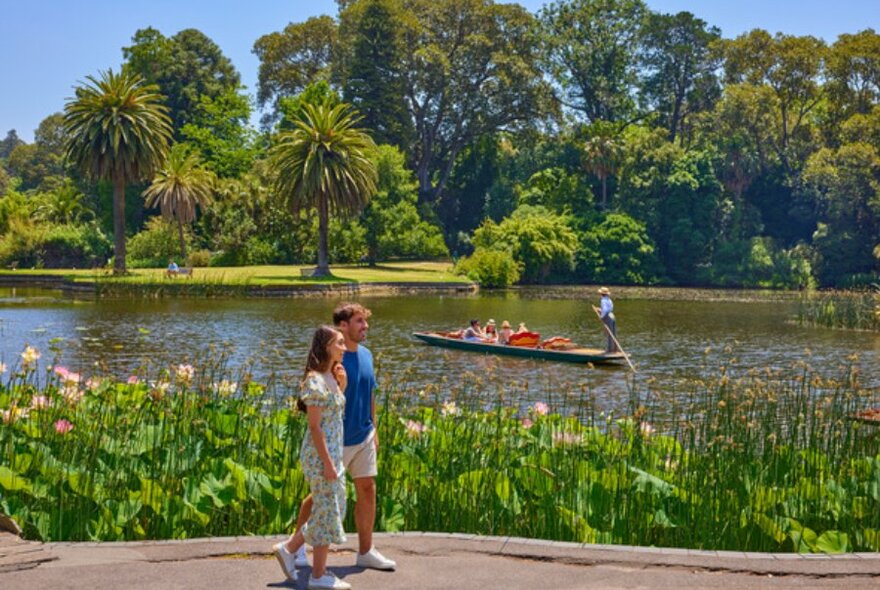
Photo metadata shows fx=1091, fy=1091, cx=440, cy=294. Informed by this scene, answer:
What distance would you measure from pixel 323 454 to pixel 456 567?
3.68 feet

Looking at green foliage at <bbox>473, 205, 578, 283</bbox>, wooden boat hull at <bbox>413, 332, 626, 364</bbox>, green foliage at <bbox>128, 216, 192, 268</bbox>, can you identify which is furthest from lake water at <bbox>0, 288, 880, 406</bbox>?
green foliage at <bbox>128, 216, 192, 268</bbox>

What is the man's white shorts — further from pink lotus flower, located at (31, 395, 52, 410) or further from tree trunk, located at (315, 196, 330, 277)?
tree trunk, located at (315, 196, 330, 277)

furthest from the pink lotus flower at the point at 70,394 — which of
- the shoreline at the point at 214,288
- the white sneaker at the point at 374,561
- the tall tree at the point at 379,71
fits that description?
the tall tree at the point at 379,71

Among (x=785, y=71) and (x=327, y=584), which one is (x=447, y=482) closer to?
(x=327, y=584)

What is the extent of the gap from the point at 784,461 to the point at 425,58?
244ft

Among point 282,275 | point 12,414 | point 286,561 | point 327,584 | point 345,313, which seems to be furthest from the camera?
point 282,275

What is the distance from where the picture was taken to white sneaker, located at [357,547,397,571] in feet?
22.7

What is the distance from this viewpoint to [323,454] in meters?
6.74

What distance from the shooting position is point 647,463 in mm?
9844

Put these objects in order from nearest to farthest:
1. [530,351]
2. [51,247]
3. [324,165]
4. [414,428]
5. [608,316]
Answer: [414,428]
[608,316]
[530,351]
[324,165]
[51,247]

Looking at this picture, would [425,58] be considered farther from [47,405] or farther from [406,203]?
[47,405]

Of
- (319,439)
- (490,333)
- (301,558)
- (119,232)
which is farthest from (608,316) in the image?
(119,232)

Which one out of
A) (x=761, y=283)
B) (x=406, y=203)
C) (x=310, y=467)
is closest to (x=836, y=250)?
(x=761, y=283)

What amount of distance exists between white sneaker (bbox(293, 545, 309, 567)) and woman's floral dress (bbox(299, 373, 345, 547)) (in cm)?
20
